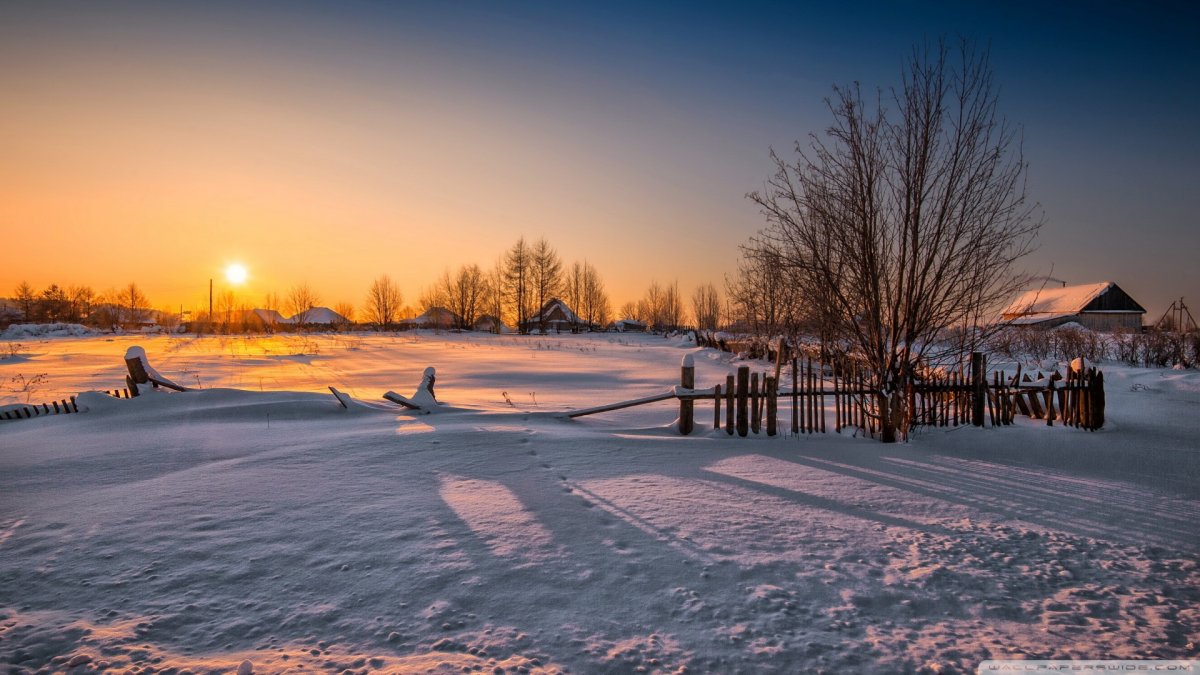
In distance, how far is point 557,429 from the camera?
786cm

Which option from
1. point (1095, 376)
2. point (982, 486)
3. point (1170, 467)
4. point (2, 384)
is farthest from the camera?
point (2, 384)

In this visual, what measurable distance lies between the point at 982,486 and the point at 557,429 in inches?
197

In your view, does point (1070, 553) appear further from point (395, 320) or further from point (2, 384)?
point (395, 320)

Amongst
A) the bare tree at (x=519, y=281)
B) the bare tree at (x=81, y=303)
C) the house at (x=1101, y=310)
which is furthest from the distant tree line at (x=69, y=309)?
the house at (x=1101, y=310)

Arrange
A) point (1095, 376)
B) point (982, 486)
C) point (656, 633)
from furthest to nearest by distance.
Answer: point (1095, 376)
point (982, 486)
point (656, 633)

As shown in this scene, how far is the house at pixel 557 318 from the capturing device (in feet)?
205

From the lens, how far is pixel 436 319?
66.3 metres

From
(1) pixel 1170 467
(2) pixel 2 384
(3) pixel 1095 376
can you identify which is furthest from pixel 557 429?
(2) pixel 2 384

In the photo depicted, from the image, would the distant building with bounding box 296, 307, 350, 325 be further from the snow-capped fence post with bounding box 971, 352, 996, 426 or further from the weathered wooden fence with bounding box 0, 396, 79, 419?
A: the snow-capped fence post with bounding box 971, 352, 996, 426

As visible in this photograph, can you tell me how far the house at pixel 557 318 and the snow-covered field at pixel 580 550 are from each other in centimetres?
5492

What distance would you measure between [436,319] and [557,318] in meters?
14.8

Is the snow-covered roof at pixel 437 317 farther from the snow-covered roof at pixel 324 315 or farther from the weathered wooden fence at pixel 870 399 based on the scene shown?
the weathered wooden fence at pixel 870 399

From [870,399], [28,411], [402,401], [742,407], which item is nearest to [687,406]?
[742,407]

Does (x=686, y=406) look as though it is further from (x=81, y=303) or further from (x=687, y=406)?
(x=81, y=303)
